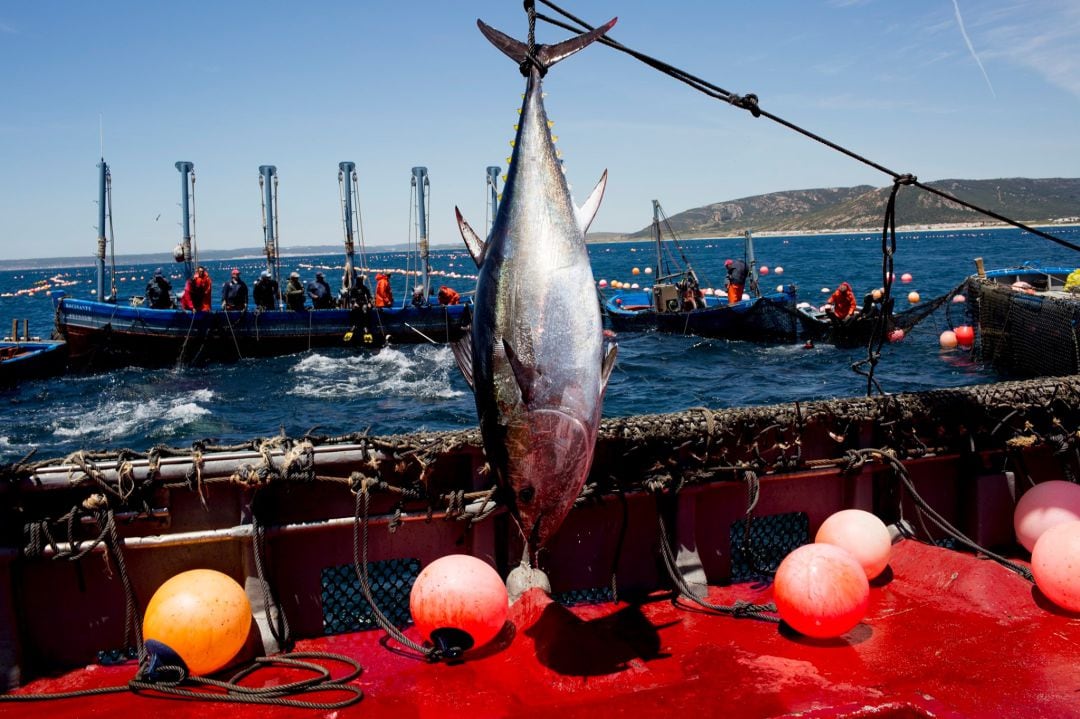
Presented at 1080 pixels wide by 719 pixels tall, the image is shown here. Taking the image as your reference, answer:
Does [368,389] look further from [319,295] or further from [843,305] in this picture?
[843,305]

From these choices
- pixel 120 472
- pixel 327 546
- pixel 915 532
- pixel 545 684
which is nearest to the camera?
pixel 545 684

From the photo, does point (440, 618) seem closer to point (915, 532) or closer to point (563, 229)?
point (563, 229)

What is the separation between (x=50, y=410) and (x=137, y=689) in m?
19.8

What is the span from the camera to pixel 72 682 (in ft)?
13.7

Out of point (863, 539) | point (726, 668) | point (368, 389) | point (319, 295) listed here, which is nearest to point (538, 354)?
point (726, 668)

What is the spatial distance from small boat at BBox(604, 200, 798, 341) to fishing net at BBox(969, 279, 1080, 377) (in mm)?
6452

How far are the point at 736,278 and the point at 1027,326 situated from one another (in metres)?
12.5

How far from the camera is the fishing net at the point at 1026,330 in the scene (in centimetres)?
1612

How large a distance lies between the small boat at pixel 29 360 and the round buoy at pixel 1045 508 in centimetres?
2571


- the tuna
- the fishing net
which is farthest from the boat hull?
the tuna

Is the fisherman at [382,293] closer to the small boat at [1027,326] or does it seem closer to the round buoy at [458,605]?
the small boat at [1027,326]

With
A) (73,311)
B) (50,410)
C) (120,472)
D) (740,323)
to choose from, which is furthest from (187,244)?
(120,472)

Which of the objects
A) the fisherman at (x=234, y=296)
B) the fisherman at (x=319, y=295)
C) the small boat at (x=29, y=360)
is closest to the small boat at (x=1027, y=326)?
the fisherman at (x=319, y=295)

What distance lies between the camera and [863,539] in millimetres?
4902
